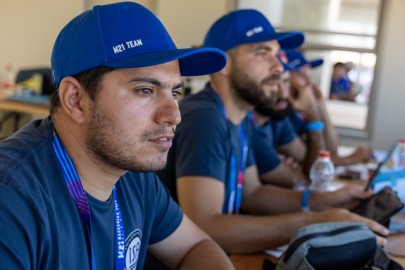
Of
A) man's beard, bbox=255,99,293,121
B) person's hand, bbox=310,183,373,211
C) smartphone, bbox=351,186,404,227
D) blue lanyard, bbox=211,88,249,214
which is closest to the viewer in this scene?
smartphone, bbox=351,186,404,227

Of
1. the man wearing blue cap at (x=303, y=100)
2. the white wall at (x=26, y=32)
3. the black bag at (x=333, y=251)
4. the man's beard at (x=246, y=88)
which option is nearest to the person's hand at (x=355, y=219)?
the black bag at (x=333, y=251)

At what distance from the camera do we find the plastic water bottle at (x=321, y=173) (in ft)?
8.23

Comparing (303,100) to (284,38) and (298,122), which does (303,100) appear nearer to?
(298,122)

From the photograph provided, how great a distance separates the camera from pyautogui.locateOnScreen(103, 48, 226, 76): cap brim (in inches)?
39.4

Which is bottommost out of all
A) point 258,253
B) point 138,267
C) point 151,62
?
point 258,253

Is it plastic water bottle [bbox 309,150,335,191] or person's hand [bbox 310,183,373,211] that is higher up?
person's hand [bbox 310,183,373,211]

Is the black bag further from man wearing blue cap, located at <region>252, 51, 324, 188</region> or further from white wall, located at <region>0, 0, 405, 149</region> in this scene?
white wall, located at <region>0, 0, 405, 149</region>

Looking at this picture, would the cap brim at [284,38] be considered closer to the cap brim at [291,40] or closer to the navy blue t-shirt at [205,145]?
the cap brim at [291,40]

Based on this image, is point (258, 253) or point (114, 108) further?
point (258, 253)

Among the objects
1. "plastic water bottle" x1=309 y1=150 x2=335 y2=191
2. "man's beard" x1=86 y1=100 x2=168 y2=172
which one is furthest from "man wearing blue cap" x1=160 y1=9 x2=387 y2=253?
"man's beard" x1=86 y1=100 x2=168 y2=172

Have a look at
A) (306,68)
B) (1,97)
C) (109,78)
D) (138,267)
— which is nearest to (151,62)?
(109,78)

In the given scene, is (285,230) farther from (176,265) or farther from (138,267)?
(138,267)

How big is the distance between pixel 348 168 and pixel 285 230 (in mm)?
1466

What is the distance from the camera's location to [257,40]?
205 centimetres
